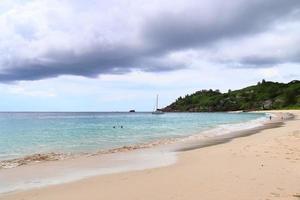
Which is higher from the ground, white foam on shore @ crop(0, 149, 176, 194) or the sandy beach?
the sandy beach

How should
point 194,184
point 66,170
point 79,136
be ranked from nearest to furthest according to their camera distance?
point 194,184
point 66,170
point 79,136

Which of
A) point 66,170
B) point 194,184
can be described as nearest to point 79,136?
point 66,170

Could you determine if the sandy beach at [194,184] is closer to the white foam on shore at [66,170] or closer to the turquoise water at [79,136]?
the white foam on shore at [66,170]

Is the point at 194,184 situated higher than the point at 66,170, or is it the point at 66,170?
the point at 194,184

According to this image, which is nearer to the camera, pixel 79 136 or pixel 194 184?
pixel 194 184

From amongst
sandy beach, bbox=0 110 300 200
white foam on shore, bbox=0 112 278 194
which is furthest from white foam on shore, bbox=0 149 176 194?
sandy beach, bbox=0 110 300 200

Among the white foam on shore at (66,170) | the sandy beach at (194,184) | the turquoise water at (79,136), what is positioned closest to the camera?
the sandy beach at (194,184)

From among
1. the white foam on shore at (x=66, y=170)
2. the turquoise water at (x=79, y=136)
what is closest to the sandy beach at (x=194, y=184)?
the white foam on shore at (x=66, y=170)

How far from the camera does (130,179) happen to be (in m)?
12.2

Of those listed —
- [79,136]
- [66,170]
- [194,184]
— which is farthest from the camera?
[79,136]

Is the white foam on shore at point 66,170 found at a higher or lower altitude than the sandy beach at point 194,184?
lower

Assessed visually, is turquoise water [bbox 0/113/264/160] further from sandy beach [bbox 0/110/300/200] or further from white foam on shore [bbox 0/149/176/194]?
sandy beach [bbox 0/110/300/200]

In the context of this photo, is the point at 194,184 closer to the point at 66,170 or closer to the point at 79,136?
the point at 66,170

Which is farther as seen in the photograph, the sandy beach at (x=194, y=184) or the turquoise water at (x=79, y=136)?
the turquoise water at (x=79, y=136)
